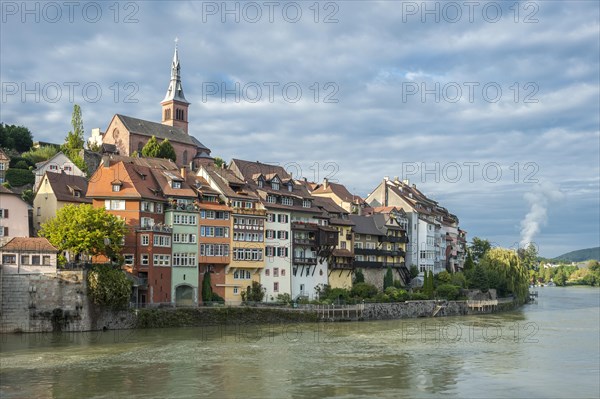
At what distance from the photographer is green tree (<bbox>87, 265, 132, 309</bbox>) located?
60.7 m

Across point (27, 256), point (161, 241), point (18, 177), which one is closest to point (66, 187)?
point (161, 241)

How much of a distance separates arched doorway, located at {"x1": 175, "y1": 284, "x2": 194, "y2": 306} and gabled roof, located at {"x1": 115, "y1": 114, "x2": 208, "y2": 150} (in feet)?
190

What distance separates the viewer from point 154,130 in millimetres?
132875

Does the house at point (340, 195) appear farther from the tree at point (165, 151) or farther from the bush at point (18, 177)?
the bush at point (18, 177)

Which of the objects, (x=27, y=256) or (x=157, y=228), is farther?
(x=157, y=228)

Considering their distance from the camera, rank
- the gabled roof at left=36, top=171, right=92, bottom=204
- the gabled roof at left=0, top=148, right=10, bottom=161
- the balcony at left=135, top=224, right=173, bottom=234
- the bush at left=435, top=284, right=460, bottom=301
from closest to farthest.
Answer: the balcony at left=135, top=224, right=173, bottom=234, the gabled roof at left=36, top=171, right=92, bottom=204, the gabled roof at left=0, top=148, right=10, bottom=161, the bush at left=435, top=284, right=460, bottom=301

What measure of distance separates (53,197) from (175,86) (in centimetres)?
8751

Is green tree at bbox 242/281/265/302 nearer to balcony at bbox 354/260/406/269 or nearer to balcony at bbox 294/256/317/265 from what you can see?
balcony at bbox 294/256/317/265

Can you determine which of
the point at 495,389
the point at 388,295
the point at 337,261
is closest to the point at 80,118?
the point at 337,261

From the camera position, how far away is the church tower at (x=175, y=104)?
514 ft

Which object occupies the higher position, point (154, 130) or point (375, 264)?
point (154, 130)

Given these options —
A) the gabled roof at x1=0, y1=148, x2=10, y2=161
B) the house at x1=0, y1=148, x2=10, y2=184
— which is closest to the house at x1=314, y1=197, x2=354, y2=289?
the house at x1=0, y1=148, x2=10, y2=184

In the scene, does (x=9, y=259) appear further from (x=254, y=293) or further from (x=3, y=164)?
(x=3, y=164)

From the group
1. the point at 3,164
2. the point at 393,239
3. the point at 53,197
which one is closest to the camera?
the point at 53,197
